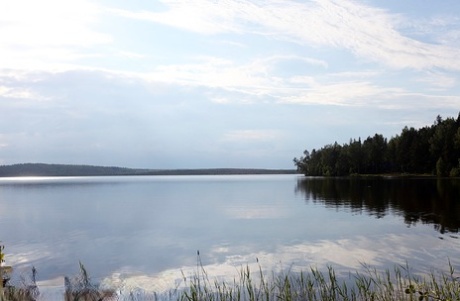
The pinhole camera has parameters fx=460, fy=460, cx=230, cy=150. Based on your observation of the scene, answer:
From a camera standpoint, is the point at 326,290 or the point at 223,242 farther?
the point at 223,242

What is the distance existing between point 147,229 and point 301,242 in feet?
64.4

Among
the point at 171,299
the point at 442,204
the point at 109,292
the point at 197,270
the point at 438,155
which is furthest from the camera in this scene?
the point at 438,155

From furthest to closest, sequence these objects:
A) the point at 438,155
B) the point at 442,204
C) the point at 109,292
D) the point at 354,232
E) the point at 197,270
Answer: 1. the point at 438,155
2. the point at 442,204
3. the point at 354,232
4. the point at 197,270
5. the point at 109,292

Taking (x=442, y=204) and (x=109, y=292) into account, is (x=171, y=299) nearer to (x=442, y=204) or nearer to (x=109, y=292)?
(x=109, y=292)

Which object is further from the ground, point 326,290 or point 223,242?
point 326,290

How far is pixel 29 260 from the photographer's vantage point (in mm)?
34281

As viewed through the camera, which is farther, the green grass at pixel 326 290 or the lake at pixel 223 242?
the lake at pixel 223 242

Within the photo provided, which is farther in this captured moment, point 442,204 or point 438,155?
point 438,155

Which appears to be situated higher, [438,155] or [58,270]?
[438,155]

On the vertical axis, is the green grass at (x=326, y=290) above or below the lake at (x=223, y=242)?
above

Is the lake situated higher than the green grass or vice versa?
the green grass

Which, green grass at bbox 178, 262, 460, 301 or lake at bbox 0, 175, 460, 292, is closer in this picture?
green grass at bbox 178, 262, 460, 301

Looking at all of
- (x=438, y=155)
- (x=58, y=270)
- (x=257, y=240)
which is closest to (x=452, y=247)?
(x=257, y=240)

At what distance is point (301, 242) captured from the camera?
1540 inches
